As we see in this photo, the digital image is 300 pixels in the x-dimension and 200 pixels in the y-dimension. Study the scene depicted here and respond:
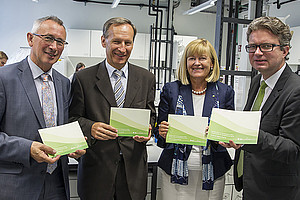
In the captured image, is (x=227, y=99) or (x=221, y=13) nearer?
(x=227, y=99)

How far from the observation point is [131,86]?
174cm

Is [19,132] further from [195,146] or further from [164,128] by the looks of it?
[195,146]

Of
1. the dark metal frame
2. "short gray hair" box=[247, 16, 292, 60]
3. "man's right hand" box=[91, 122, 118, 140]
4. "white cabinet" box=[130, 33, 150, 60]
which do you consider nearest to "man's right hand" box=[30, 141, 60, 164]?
"man's right hand" box=[91, 122, 118, 140]

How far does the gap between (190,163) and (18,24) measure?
738cm

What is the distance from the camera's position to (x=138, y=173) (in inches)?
69.2

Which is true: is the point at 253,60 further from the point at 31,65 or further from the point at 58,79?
the point at 31,65

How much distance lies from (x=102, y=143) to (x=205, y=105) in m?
0.72

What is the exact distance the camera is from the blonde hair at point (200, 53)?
1.81m

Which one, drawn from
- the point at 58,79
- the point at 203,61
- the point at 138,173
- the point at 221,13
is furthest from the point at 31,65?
the point at 221,13

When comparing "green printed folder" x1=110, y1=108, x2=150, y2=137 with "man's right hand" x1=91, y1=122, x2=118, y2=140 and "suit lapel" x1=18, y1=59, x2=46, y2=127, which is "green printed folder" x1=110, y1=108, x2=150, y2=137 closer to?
"man's right hand" x1=91, y1=122, x2=118, y2=140

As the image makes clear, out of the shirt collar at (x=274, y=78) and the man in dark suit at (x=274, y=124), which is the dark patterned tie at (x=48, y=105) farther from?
the shirt collar at (x=274, y=78)

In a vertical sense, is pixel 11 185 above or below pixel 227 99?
below

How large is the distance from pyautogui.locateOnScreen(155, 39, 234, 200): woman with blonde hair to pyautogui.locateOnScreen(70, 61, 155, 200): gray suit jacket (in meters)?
0.20

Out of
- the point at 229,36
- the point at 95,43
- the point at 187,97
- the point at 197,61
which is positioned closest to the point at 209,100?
the point at 187,97
